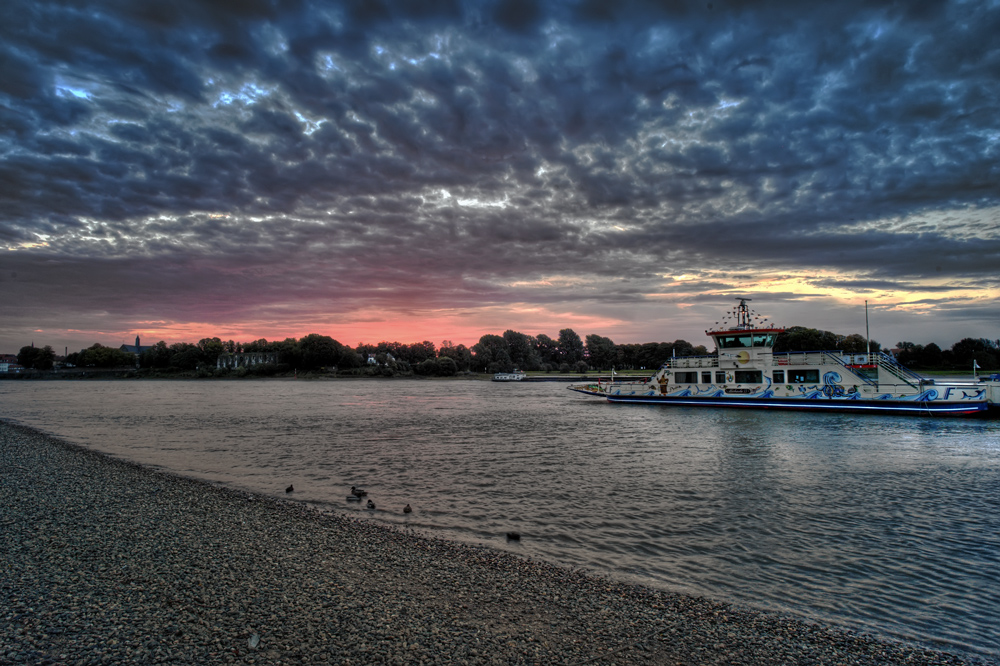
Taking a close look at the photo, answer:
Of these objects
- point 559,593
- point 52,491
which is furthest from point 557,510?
point 52,491

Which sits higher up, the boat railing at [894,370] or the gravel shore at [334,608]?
the boat railing at [894,370]

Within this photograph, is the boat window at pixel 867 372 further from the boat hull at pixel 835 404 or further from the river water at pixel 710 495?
the river water at pixel 710 495

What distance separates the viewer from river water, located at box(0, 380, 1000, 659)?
10617 millimetres

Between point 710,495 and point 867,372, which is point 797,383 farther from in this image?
point 710,495

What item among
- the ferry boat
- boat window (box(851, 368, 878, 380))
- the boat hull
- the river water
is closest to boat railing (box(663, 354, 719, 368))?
the ferry boat

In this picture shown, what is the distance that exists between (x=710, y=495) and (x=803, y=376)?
38723 millimetres

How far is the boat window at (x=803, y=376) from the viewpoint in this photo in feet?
163

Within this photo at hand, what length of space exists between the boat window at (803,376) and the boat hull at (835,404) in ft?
6.24

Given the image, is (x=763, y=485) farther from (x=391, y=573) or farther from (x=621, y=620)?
(x=391, y=573)

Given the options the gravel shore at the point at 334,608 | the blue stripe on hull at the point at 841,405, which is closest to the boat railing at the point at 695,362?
the blue stripe on hull at the point at 841,405

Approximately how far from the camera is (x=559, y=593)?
974 centimetres

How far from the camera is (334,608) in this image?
8.52 meters

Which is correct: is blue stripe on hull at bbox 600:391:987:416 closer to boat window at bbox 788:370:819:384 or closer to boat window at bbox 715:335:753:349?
boat window at bbox 788:370:819:384

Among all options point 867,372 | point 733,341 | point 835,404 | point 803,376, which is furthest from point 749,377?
point 867,372
